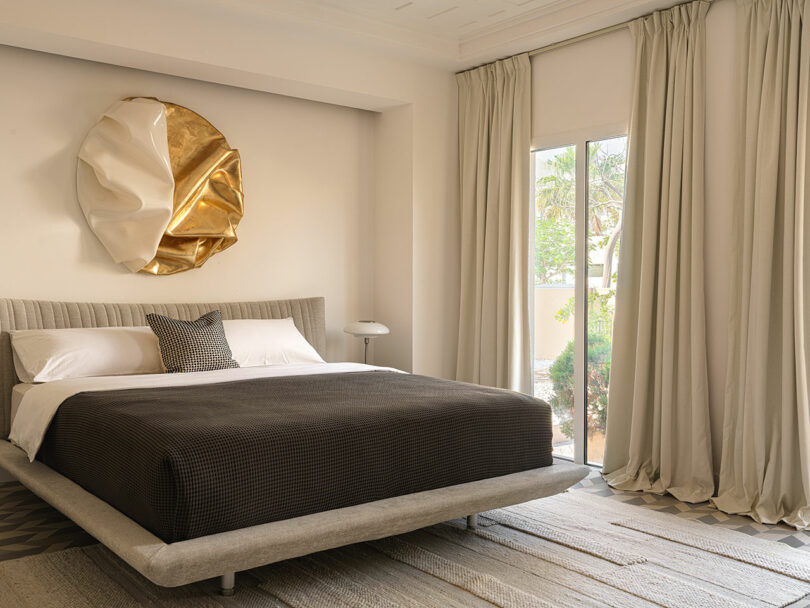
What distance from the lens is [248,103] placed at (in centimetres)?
497

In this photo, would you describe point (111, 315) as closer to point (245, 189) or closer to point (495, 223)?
point (245, 189)

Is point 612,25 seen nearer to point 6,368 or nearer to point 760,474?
point 760,474

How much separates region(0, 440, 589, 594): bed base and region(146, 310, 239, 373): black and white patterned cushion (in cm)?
87

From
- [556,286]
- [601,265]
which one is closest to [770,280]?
[601,265]

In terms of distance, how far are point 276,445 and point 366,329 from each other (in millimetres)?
2420

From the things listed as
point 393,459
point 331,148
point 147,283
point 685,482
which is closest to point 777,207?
point 685,482

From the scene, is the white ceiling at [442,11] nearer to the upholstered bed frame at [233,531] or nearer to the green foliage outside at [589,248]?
the green foliage outside at [589,248]

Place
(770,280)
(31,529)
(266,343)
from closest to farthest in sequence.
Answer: (31,529), (770,280), (266,343)

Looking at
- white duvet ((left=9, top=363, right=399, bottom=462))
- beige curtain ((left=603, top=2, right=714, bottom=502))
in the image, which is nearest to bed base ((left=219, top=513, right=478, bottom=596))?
white duvet ((left=9, top=363, right=399, bottom=462))

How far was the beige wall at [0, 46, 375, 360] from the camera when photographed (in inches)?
162

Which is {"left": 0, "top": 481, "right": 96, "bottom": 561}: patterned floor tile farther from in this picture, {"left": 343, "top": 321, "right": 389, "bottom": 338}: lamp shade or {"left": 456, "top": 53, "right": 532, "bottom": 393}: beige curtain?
{"left": 456, "top": 53, "right": 532, "bottom": 393}: beige curtain

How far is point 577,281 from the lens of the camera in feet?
15.3

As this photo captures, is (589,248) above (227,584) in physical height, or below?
above

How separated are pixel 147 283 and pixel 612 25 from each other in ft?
10.4
